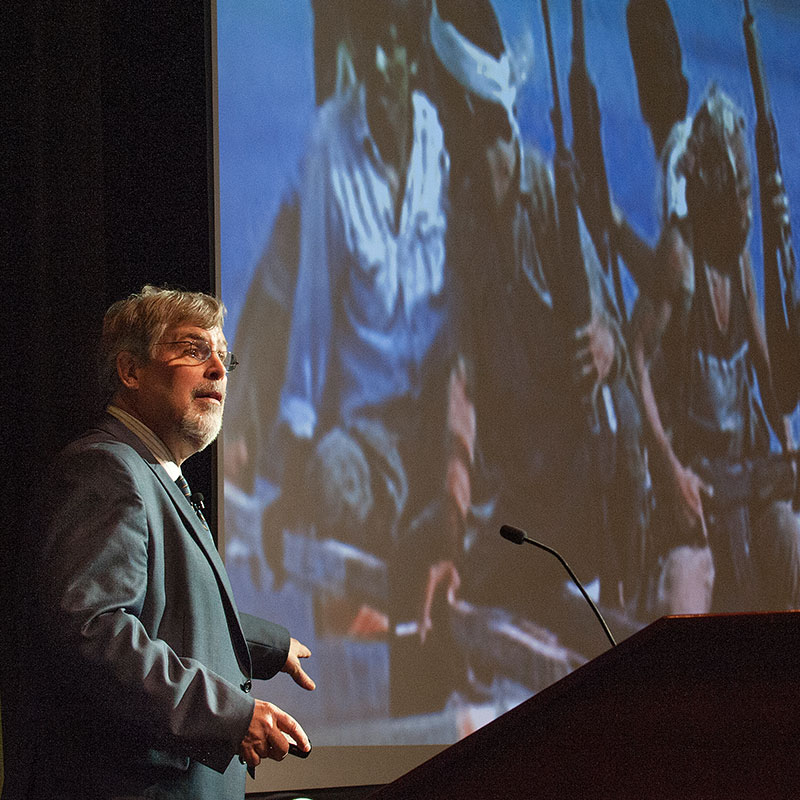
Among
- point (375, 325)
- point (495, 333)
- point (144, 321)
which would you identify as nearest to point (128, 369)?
point (144, 321)

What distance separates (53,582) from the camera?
1.57 metres

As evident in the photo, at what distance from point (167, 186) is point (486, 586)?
1.59 m

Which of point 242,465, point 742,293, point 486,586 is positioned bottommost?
point 486,586

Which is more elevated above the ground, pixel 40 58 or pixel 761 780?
pixel 40 58

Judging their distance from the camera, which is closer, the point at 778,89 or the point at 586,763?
the point at 586,763

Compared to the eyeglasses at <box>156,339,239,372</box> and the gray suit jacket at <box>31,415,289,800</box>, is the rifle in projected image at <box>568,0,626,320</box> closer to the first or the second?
the eyeglasses at <box>156,339,239,372</box>

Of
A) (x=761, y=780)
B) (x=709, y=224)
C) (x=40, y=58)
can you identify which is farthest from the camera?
(x=709, y=224)

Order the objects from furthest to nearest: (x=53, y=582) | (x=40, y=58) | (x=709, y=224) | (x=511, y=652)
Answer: (x=709, y=224), (x=511, y=652), (x=40, y=58), (x=53, y=582)

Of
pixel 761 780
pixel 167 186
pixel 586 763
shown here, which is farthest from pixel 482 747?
pixel 167 186

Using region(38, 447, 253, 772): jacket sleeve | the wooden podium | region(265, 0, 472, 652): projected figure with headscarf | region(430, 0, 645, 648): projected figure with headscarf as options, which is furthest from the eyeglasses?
the wooden podium

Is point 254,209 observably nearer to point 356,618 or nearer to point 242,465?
point 242,465

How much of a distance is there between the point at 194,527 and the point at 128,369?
0.43 metres

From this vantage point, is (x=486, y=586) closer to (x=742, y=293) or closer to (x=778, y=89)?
(x=742, y=293)

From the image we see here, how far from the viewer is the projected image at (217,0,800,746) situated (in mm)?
2896
